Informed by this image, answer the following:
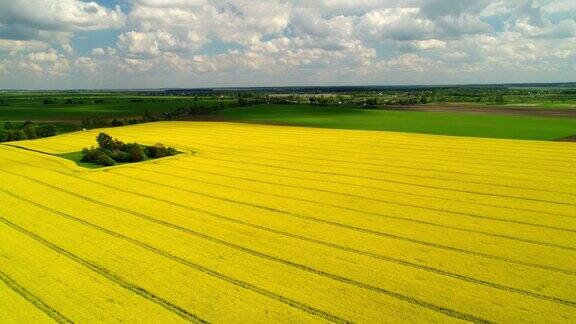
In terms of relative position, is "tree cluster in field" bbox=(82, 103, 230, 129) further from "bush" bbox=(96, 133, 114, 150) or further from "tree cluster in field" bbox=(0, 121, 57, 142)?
→ "bush" bbox=(96, 133, 114, 150)

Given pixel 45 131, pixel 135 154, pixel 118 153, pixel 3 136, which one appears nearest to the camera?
pixel 118 153

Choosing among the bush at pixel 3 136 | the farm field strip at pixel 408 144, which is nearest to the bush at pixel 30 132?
the bush at pixel 3 136

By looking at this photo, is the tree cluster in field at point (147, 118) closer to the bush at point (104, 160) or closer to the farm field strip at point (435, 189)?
the bush at point (104, 160)

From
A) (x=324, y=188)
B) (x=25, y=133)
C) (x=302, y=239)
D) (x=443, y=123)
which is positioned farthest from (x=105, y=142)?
(x=443, y=123)

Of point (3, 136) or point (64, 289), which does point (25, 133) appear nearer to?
point (3, 136)

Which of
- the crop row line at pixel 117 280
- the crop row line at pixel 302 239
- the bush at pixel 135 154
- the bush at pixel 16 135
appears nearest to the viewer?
the crop row line at pixel 117 280

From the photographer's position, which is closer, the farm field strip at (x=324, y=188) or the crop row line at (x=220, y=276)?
the crop row line at (x=220, y=276)

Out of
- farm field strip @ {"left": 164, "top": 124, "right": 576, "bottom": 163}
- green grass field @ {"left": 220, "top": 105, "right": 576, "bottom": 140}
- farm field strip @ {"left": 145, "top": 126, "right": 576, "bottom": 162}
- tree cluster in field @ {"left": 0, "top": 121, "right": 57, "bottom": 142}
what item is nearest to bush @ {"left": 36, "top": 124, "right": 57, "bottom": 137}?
tree cluster in field @ {"left": 0, "top": 121, "right": 57, "bottom": 142}
